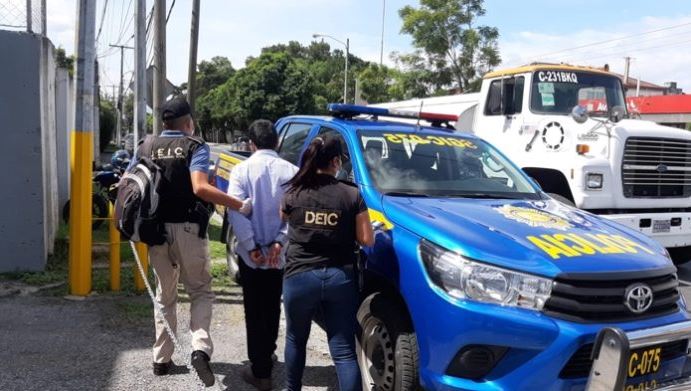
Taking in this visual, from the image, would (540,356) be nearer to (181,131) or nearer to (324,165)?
(324,165)

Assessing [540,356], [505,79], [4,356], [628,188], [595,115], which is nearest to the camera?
[540,356]

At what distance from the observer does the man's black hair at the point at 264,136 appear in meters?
3.91

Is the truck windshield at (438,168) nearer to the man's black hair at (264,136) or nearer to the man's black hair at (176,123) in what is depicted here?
the man's black hair at (264,136)

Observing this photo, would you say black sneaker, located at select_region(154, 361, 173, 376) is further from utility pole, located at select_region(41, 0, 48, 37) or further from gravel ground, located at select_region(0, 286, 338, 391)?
utility pole, located at select_region(41, 0, 48, 37)

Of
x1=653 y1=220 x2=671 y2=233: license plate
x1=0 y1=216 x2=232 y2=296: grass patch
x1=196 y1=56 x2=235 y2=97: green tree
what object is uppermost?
x1=196 y1=56 x2=235 y2=97: green tree

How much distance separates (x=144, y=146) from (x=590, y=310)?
3033 mm

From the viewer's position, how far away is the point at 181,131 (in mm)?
4188

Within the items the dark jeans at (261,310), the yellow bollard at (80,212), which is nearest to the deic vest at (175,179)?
the dark jeans at (261,310)

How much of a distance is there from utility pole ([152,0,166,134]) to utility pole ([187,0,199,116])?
95.5 inches

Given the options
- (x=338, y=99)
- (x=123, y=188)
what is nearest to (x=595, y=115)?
(x=123, y=188)

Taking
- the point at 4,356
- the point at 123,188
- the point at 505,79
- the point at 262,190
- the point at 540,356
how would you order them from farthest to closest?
the point at 505,79, the point at 4,356, the point at 123,188, the point at 262,190, the point at 540,356

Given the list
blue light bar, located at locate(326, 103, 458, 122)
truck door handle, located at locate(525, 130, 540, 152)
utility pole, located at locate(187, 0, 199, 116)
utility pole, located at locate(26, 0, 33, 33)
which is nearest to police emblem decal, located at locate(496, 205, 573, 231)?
blue light bar, located at locate(326, 103, 458, 122)

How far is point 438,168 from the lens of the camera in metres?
4.57

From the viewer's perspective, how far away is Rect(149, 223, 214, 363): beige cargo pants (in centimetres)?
403
